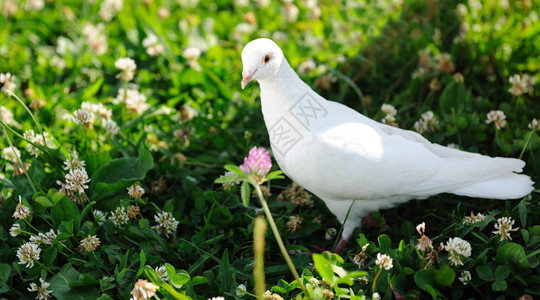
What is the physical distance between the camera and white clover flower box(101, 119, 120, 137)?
8.39 feet

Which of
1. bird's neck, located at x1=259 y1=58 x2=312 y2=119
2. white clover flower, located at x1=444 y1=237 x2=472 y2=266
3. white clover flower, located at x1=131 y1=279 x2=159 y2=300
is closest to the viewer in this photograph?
white clover flower, located at x1=131 y1=279 x2=159 y2=300

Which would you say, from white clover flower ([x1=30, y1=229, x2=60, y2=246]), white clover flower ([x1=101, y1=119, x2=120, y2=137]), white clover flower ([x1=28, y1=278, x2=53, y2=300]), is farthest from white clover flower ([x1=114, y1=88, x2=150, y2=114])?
white clover flower ([x1=28, y1=278, x2=53, y2=300])

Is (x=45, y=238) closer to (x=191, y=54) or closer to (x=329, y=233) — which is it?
(x=329, y=233)

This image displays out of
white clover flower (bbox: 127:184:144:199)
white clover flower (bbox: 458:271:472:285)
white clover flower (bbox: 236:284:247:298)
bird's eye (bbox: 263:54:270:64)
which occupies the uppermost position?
bird's eye (bbox: 263:54:270:64)

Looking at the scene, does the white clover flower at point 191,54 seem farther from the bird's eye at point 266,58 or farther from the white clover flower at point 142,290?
the white clover flower at point 142,290

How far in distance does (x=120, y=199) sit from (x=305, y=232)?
87 cm

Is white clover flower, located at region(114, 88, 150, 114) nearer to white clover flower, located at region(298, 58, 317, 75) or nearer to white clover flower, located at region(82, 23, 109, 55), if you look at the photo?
white clover flower, located at region(82, 23, 109, 55)

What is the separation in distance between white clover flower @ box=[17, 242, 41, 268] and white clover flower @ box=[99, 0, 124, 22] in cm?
249

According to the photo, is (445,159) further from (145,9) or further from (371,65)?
(145,9)

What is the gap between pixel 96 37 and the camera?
3.71m

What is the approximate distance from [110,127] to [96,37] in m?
1.44

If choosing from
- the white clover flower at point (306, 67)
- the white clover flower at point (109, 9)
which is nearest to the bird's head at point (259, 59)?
the white clover flower at point (306, 67)

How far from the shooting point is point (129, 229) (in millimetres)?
2123

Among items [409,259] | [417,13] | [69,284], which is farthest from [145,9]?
[409,259]
